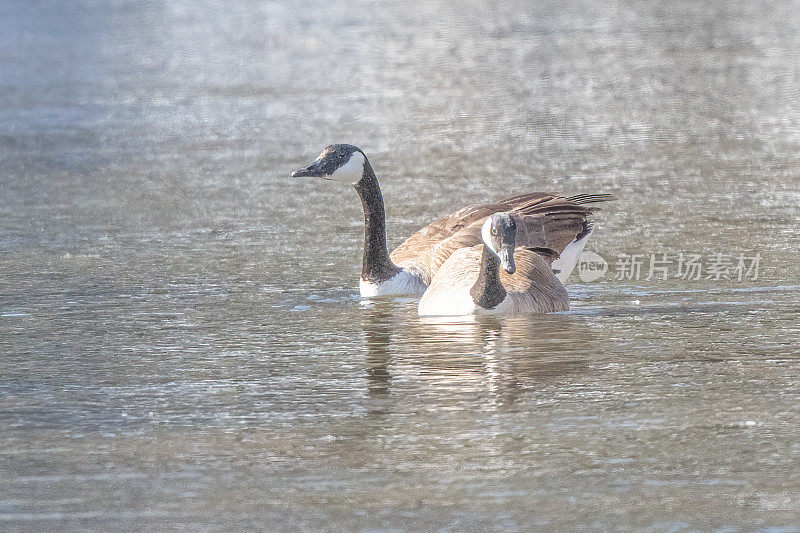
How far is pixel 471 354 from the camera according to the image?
702 centimetres

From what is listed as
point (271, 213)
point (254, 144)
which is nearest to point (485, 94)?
point (254, 144)

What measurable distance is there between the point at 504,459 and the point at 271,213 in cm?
671

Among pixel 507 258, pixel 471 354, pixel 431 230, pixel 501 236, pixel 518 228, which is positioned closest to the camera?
pixel 471 354

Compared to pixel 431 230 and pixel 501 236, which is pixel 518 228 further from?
pixel 501 236

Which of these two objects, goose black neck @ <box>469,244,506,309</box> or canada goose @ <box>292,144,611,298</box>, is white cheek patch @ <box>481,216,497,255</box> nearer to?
goose black neck @ <box>469,244,506,309</box>

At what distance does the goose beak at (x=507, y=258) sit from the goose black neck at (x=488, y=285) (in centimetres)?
12

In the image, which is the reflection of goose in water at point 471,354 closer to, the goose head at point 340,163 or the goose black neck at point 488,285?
the goose black neck at point 488,285

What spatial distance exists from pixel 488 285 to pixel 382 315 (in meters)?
0.78

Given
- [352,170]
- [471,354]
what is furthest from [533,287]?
[352,170]

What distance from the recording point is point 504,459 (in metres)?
5.18

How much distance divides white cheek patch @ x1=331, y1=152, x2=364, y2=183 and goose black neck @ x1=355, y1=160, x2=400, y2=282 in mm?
60

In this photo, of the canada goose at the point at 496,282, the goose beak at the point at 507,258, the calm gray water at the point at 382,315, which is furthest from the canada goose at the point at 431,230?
the goose beak at the point at 507,258

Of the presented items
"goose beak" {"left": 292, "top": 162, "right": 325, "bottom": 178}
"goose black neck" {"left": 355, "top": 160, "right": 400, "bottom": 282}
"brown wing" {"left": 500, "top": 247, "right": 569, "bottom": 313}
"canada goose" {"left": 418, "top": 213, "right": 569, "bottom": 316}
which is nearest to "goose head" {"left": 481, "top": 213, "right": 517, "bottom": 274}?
"canada goose" {"left": 418, "top": 213, "right": 569, "bottom": 316}

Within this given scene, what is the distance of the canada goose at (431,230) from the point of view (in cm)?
902
